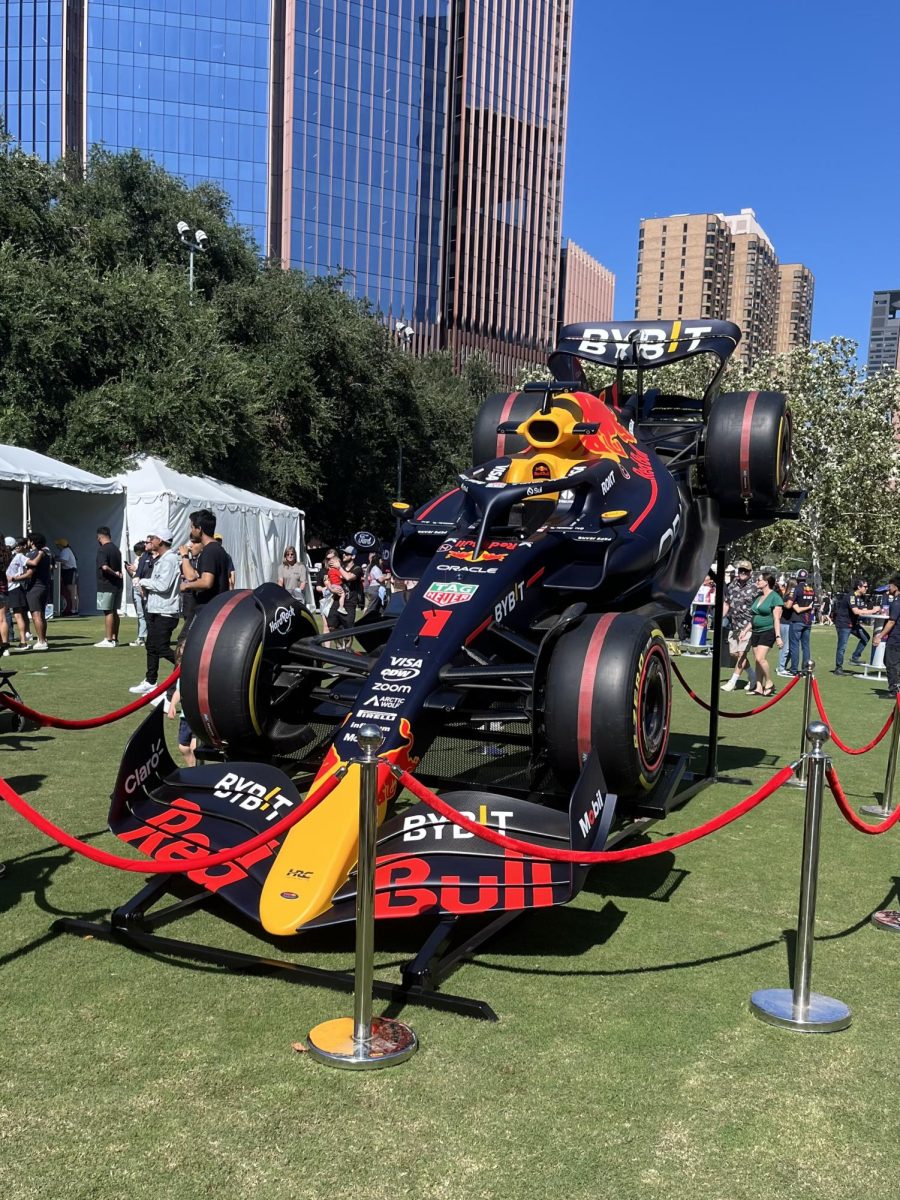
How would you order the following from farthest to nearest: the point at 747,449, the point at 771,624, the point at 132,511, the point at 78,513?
the point at 78,513 → the point at 132,511 → the point at 771,624 → the point at 747,449

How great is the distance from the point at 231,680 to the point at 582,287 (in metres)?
140

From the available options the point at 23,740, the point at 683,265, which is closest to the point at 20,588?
the point at 23,740

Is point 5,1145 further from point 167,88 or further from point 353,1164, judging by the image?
point 167,88

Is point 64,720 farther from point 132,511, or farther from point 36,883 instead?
point 132,511

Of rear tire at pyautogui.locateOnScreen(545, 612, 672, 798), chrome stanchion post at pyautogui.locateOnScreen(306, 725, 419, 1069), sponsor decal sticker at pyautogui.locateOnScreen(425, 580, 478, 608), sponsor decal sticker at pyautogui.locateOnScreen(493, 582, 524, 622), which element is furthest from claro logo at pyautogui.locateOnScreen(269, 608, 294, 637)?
chrome stanchion post at pyautogui.locateOnScreen(306, 725, 419, 1069)

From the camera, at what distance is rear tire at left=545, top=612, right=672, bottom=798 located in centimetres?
443

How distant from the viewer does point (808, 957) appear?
3.61 meters

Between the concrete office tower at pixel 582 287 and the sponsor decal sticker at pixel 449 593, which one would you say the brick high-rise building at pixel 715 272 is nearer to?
the concrete office tower at pixel 582 287

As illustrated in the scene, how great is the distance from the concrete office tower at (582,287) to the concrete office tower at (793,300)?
80.5 ft

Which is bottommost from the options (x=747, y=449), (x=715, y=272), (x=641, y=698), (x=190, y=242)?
(x=641, y=698)

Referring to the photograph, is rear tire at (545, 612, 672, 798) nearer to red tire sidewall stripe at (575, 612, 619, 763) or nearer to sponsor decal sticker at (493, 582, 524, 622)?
red tire sidewall stripe at (575, 612, 619, 763)

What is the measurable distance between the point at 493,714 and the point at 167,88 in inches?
3708

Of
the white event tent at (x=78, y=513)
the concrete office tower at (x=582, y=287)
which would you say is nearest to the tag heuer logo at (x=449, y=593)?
the white event tent at (x=78, y=513)

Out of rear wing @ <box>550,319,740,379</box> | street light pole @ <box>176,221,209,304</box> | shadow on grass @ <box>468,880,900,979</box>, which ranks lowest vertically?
shadow on grass @ <box>468,880,900,979</box>
